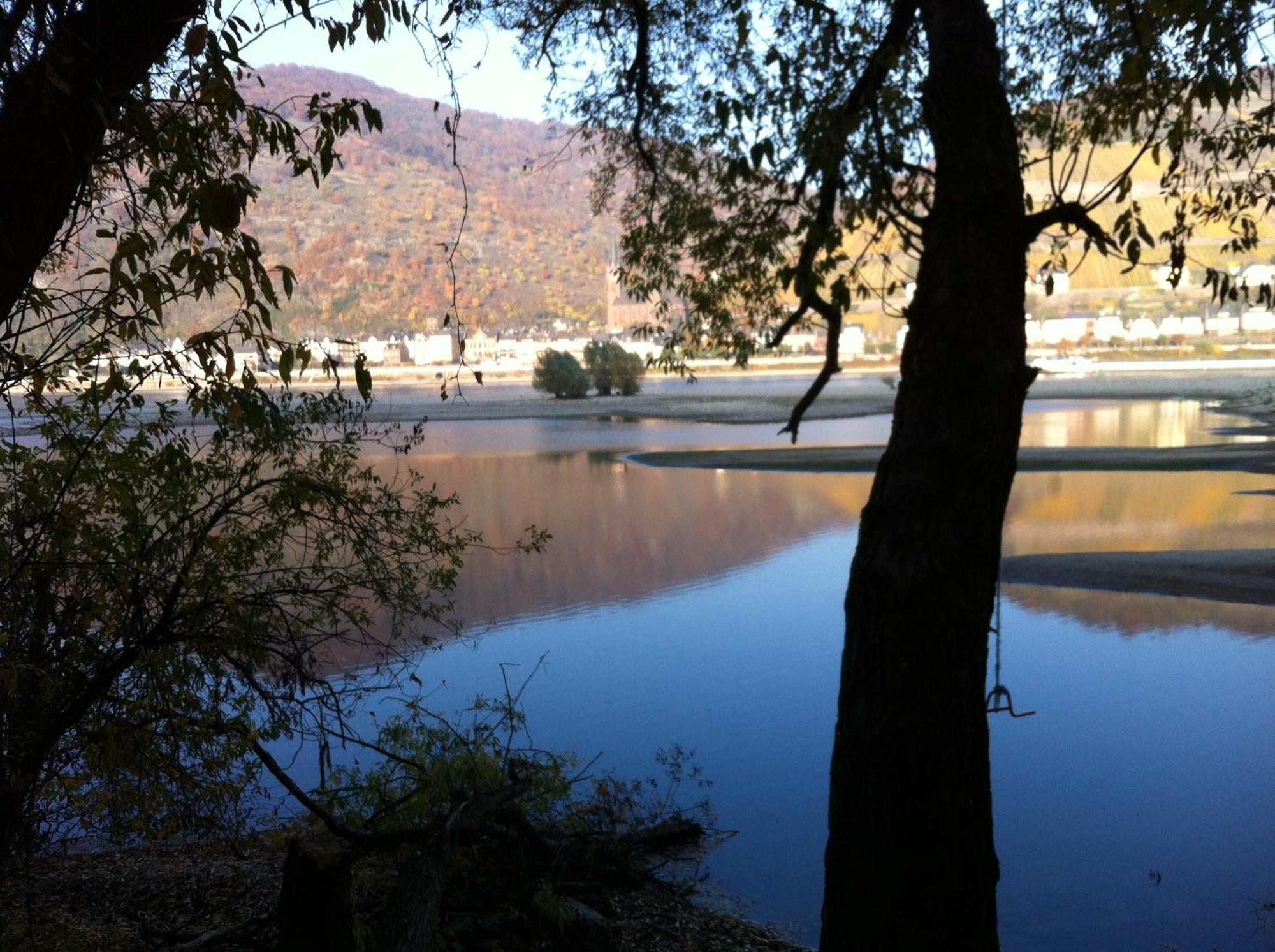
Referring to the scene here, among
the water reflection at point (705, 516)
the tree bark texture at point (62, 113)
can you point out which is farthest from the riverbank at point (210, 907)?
the water reflection at point (705, 516)

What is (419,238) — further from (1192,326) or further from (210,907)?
(210,907)

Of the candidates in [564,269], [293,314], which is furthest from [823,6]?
[564,269]

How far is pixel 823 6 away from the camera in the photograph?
4066 mm

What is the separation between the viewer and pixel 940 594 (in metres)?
2.85

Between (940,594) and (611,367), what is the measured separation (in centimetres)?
3304

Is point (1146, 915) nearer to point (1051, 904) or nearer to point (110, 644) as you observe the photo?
point (1051, 904)

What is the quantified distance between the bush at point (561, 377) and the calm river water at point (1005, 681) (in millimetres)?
20595

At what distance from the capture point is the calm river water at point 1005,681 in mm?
4582

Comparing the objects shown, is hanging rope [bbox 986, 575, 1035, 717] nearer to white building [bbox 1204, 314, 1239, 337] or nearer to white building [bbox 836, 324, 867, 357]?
white building [bbox 836, 324, 867, 357]

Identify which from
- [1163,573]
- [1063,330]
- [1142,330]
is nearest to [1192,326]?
[1142,330]

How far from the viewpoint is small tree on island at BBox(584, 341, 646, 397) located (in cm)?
3556

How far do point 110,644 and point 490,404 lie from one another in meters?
30.8

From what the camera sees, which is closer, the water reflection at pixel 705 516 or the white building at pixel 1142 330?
the water reflection at pixel 705 516

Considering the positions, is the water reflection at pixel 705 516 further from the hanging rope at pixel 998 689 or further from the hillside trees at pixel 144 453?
the hanging rope at pixel 998 689
